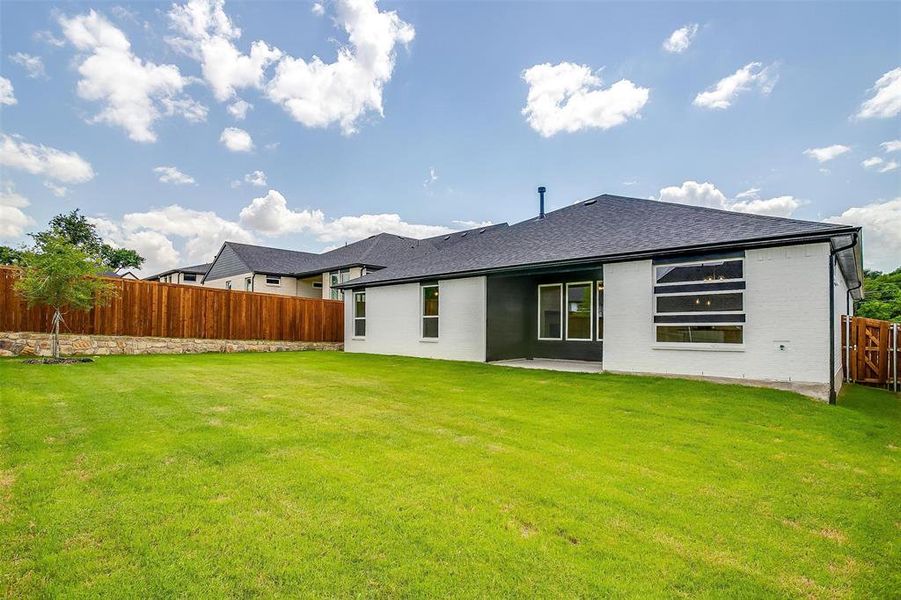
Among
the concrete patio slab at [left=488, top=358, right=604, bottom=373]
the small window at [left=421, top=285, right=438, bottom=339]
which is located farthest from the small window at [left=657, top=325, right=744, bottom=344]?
Answer: the small window at [left=421, top=285, right=438, bottom=339]

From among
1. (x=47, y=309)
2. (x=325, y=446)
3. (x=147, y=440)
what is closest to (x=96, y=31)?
(x=47, y=309)

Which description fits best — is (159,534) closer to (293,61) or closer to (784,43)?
(293,61)

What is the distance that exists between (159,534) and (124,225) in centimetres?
3219

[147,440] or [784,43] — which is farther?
[784,43]

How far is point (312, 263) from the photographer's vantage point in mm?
27797

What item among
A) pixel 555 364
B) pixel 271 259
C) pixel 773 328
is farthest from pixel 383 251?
pixel 773 328

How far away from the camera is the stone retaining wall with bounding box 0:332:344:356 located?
37.4ft

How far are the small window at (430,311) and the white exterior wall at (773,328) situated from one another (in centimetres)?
663

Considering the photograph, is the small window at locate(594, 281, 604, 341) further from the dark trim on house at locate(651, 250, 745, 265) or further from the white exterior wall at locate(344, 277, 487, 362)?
the white exterior wall at locate(344, 277, 487, 362)

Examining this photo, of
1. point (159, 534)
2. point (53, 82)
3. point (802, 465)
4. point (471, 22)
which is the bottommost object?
point (802, 465)

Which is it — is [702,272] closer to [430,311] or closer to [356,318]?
[430,311]

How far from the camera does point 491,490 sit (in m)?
3.30

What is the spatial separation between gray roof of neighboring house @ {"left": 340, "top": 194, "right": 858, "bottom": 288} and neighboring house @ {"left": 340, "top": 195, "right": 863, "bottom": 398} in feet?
0.16

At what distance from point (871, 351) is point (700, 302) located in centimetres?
580
